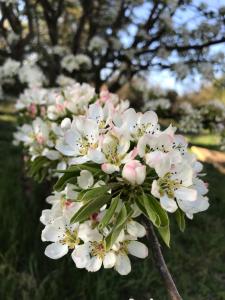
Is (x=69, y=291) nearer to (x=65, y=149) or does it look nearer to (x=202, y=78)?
(x=65, y=149)

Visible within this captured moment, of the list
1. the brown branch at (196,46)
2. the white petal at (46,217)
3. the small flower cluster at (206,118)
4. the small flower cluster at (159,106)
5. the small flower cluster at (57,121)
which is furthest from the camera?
the small flower cluster at (159,106)

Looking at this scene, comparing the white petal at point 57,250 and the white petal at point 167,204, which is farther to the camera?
the white petal at point 57,250

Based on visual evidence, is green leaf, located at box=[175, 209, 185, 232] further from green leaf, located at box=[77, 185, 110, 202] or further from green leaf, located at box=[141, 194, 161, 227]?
green leaf, located at box=[77, 185, 110, 202]

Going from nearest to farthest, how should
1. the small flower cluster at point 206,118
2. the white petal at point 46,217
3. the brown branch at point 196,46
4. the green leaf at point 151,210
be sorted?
the green leaf at point 151,210 < the white petal at point 46,217 < the small flower cluster at point 206,118 < the brown branch at point 196,46

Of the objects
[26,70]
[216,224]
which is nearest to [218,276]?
[216,224]

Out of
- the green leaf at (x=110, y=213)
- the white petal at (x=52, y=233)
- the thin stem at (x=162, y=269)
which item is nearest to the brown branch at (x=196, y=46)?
the thin stem at (x=162, y=269)

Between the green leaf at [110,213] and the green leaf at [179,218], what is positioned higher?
the green leaf at [110,213]

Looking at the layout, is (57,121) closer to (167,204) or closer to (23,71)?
(167,204)

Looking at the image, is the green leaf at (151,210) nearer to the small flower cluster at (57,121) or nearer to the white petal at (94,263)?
the white petal at (94,263)

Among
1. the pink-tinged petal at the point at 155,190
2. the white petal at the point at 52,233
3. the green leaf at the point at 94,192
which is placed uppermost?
the pink-tinged petal at the point at 155,190
